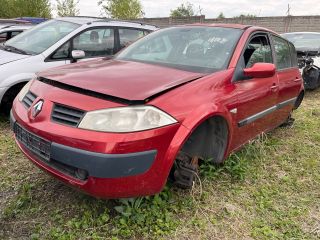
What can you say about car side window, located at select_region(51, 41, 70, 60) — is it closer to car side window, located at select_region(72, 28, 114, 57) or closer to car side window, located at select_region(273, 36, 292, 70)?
car side window, located at select_region(72, 28, 114, 57)

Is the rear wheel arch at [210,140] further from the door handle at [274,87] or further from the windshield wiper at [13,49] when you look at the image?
the windshield wiper at [13,49]

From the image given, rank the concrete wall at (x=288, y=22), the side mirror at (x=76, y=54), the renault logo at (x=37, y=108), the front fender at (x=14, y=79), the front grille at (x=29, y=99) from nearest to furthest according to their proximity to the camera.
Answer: the renault logo at (x=37, y=108)
the front grille at (x=29, y=99)
the front fender at (x=14, y=79)
the side mirror at (x=76, y=54)
the concrete wall at (x=288, y=22)

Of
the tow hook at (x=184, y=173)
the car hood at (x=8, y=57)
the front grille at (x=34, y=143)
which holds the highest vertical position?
the car hood at (x=8, y=57)

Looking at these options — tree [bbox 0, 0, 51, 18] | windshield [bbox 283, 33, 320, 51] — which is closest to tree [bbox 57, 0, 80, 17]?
tree [bbox 0, 0, 51, 18]

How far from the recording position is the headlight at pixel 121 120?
2412 mm

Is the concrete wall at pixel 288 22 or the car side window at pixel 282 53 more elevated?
the concrete wall at pixel 288 22

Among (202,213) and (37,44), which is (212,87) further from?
(37,44)

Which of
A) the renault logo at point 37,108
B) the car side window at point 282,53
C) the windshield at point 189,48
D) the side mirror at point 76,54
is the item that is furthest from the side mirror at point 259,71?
the side mirror at point 76,54

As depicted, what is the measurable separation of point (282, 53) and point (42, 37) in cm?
354

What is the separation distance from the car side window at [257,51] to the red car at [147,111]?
0.07 feet

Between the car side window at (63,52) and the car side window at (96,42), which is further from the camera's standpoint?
the car side window at (96,42)

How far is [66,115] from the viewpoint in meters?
2.54

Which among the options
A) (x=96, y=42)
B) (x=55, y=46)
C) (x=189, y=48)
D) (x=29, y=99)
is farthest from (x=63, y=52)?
(x=29, y=99)

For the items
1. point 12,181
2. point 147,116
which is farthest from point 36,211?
point 147,116
